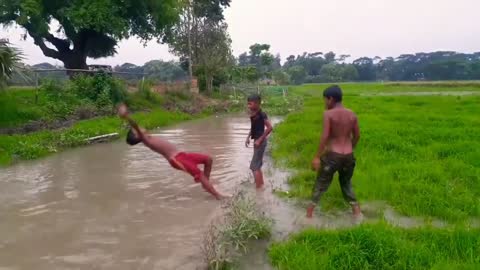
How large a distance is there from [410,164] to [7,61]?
435 inches

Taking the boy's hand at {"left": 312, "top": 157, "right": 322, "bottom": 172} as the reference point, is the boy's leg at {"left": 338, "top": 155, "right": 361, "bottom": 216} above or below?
below

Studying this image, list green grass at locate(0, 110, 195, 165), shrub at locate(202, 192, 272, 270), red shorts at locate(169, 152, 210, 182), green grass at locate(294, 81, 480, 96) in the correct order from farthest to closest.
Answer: green grass at locate(294, 81, 480, 96) < green grass at locate(0, 110, 195, 165) < red shorts at locate(169, 152, 210, 182) < shrub at locate(202, 192, 272, 270)

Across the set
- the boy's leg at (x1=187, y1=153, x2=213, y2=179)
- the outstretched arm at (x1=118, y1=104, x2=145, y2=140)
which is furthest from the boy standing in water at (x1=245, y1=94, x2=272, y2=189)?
the outstretched arm at (x1=118, y1=104, x2=145, y2=140)

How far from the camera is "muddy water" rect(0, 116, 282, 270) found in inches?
188

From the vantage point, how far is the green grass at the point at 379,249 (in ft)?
13.2

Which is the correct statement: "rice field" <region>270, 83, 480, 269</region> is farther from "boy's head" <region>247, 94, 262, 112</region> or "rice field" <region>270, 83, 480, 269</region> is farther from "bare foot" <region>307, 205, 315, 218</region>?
"boy's head" <region>247, 94, 262, 112</region>

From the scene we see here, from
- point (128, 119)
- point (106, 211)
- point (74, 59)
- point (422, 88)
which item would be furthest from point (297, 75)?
point (128, 119)

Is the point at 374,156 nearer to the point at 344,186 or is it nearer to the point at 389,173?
the point at 389,173

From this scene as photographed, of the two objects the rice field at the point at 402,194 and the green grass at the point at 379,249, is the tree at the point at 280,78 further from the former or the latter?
the green grass at the point at 379,249

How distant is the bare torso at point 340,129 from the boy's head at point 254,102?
188 centimetres

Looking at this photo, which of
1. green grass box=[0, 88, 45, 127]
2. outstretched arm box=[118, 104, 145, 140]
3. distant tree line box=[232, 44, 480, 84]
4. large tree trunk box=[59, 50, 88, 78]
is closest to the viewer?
outstretched arm box=[118, 104, 145, 140]

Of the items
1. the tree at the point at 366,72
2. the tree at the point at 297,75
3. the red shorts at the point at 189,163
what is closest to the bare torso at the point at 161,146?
the red shorts at the point at 189,163

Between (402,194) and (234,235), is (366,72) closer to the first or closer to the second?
(402,194)

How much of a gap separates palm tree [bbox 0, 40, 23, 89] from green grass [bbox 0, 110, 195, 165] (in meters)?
1.77
